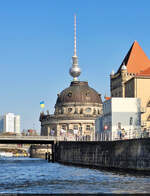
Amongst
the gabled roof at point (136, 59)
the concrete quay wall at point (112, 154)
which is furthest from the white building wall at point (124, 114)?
the gabled roof at point (136, 59)

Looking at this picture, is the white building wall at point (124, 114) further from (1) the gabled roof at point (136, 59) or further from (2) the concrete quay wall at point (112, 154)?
(1) the gabled roof at point (136, 59)

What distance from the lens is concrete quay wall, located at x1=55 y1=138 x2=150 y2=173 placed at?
53719 millimetres

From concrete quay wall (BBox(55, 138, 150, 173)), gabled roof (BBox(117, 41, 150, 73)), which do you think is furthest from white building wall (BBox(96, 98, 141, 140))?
gabled roof (BBox(117, 41, 150, 73))

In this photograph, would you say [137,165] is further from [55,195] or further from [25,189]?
[55,195]

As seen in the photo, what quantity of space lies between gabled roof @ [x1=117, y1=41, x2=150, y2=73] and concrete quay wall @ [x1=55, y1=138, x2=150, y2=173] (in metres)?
62.2

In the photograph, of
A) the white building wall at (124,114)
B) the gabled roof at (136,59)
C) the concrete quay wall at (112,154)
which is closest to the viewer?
the concrete quay wall at (112,154)

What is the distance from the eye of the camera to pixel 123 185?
1481 inches

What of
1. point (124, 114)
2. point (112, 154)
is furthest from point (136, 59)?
point (112, 154)

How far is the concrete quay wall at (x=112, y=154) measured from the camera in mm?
53719

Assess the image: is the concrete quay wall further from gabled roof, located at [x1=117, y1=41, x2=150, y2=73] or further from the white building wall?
gabled roof, located at [x1=117, y1=41, x2=150, y2=73]

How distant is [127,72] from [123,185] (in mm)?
114279

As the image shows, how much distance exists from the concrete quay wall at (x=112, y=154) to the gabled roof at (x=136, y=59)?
62164 mm

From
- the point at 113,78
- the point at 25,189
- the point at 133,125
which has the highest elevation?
the point at 113,78

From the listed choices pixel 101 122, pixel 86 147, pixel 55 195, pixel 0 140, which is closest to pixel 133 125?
pixel 101 122
